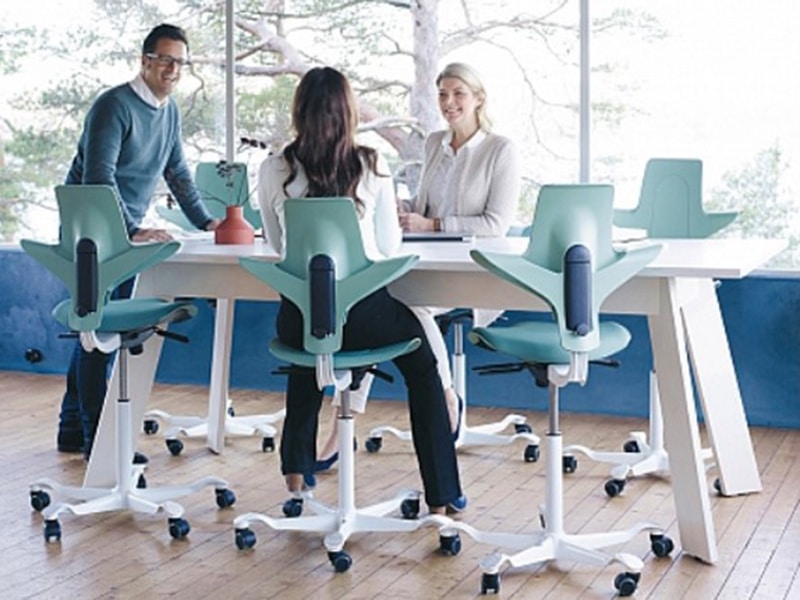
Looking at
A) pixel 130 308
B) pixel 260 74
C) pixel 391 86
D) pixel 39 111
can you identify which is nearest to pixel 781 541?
pixel 130 308

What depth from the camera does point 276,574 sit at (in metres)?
3.93

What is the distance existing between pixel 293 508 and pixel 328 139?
1.17 metres

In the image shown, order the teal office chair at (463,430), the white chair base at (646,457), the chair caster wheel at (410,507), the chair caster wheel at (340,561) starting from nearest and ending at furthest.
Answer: the chair caster wheel at (340,561) < the chair caster wheel at (410,507) < the white chair base at (646,457) < the teal office chair at (463,430)

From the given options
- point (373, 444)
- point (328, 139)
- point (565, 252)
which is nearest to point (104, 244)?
point (328, 139)

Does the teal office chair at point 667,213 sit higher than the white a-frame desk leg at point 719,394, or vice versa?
the teal office chair at point 667,213

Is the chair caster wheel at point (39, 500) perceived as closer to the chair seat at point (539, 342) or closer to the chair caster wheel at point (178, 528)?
Result: the chair caster wheel at point (178, 528)

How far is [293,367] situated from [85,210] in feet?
2.65

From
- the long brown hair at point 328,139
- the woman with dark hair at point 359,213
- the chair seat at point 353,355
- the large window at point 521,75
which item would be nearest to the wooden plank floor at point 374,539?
the woman with dark hair at point 359,213

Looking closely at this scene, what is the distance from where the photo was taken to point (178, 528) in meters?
4.27

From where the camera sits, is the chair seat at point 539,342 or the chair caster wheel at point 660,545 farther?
the chair caster wheel at point 660,545

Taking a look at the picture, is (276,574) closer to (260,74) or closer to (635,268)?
(635,268)

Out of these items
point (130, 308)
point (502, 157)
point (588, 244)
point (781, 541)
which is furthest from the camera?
point (502, 157)

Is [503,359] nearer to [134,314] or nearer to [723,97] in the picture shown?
[723,97]

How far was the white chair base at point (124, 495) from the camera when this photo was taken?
429 centimetres
